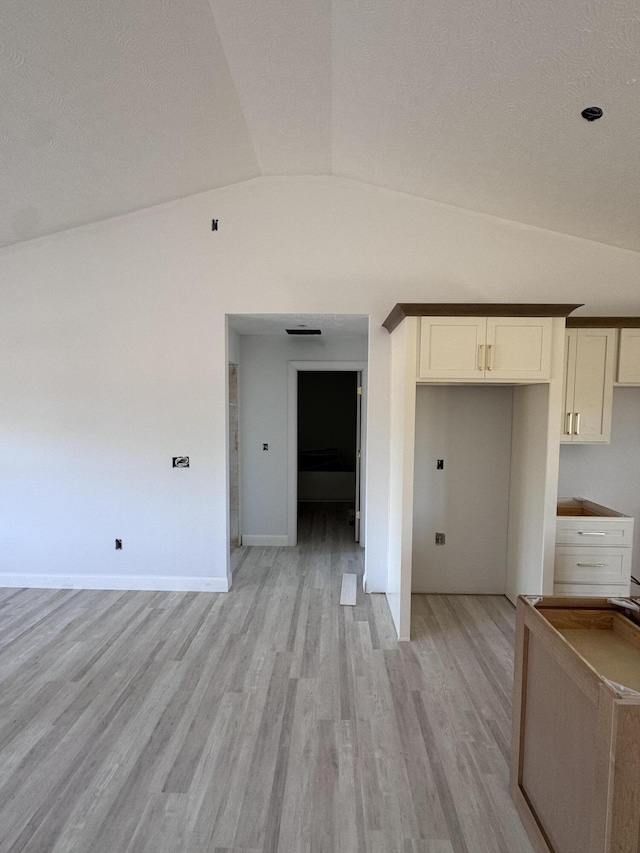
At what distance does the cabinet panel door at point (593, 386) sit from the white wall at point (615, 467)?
0.41 m

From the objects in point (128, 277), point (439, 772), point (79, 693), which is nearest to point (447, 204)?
point (128, 277)

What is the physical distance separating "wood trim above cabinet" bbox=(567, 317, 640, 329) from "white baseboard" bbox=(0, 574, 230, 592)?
3.50 m

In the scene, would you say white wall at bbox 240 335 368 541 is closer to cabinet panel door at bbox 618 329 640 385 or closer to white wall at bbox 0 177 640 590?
white wall at bbox 0 177 640 590

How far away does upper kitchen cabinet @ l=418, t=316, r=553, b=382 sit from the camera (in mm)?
3131

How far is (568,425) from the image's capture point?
3.51 m

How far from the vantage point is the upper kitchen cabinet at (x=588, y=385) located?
11.3ft

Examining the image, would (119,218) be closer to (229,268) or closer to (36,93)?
(229,268)

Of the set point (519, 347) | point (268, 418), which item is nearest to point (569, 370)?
point (519, 347)

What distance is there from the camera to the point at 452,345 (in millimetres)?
3148

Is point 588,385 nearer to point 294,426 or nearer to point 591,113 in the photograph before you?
point 591,113

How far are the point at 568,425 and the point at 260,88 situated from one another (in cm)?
304

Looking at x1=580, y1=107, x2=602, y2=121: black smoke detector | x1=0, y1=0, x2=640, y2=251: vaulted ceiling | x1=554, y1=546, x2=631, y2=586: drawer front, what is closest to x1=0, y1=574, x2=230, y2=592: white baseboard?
x1=554, y1=546, x2=631, y2=586: drawer front

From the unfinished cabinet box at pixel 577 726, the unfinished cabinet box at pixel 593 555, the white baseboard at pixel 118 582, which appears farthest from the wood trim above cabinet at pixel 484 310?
the white baseboard at pixel 118 582

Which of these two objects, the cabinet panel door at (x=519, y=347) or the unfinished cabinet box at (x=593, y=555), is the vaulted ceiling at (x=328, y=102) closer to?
the cabinet panel door at (x=519, y=347)
